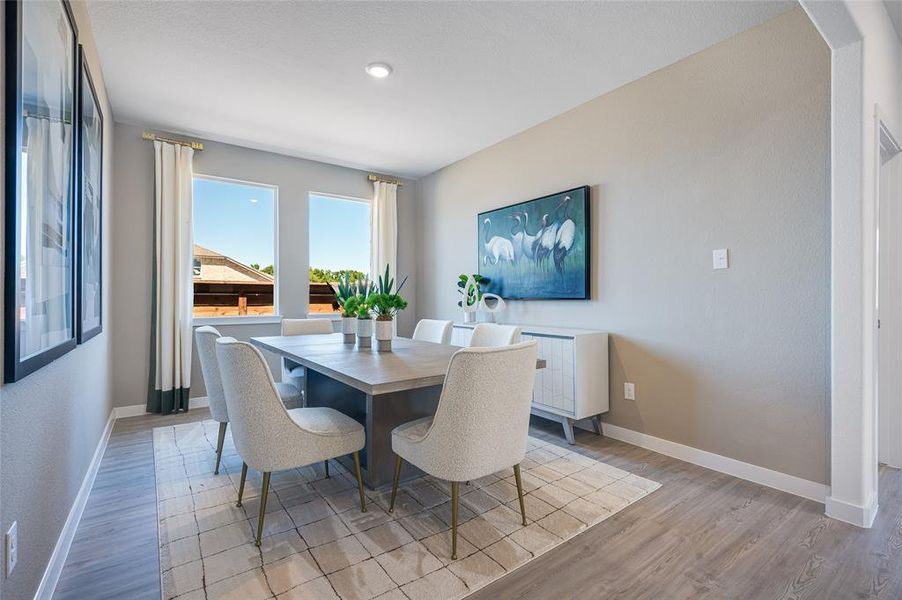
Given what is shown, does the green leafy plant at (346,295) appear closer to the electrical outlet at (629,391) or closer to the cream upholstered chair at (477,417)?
the cream upholstered chair at (477,417)

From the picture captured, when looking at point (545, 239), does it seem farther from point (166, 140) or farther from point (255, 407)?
point (166, 140)

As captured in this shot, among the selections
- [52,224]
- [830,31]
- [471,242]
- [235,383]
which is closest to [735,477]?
[830,31]

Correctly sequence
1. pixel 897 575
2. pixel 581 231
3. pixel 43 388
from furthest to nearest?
pixel 581 231
pixel 897 575
pixel 43 388

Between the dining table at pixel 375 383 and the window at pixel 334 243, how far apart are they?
1.94 metres

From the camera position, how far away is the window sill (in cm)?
416

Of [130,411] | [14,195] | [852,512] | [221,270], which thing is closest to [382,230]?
[221,270]

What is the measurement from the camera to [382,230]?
515cm

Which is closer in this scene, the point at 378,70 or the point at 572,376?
the point at 378,70

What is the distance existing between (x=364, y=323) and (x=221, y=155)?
266cm

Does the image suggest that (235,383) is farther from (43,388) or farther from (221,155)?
(221,155)

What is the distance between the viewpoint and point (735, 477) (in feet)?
8.24

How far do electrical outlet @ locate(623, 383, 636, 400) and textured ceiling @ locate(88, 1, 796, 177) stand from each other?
215 centimetres

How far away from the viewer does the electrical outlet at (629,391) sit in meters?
3.07

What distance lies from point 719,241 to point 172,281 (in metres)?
4.30
